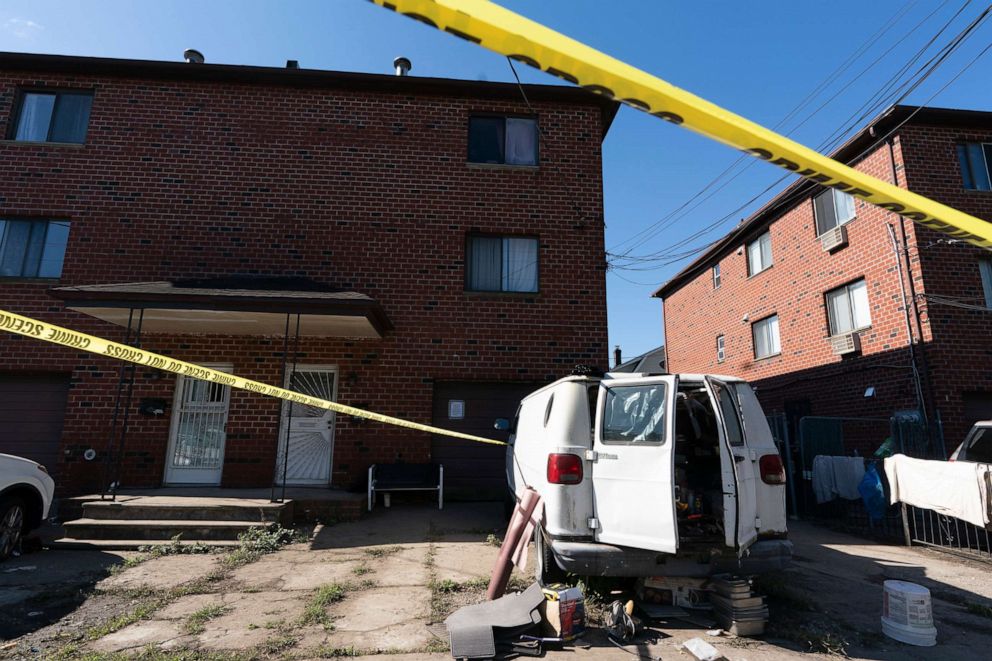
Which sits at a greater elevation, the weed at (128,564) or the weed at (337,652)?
the weed at (128,564)

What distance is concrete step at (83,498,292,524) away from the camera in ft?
23.1

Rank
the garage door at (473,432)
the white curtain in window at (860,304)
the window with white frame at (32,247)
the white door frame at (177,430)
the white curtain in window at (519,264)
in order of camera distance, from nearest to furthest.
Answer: the white door frame at (177,430), the garage door at (473,432), the window with white frame at (32,247), the white curtain in window at (519,264), the white curtain in window at (860,304)

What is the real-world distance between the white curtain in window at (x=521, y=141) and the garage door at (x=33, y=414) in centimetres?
986

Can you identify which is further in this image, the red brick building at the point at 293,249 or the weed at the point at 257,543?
the red brick building at the point at 293,249

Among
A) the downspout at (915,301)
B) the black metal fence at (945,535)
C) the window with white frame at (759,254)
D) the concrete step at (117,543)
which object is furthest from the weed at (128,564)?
the window with white frame at (759,254)

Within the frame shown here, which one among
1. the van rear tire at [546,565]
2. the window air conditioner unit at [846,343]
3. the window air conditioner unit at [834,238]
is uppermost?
the window air conditioner unit at [834,238]

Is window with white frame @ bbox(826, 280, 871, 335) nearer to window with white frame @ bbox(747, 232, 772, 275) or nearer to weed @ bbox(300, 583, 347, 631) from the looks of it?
window with white frame @ bbox(747, 232, 772, 275)

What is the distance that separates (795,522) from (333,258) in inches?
413

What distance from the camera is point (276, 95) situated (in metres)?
10.6

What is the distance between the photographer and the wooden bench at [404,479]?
341 inches

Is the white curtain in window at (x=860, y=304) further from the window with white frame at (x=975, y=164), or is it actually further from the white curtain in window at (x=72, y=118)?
the white curtain in window at (x=72, y=118)

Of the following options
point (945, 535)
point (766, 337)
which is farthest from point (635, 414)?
point (766, 337)

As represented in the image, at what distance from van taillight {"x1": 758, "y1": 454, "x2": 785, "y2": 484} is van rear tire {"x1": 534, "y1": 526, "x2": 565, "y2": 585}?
A: 1.99 m

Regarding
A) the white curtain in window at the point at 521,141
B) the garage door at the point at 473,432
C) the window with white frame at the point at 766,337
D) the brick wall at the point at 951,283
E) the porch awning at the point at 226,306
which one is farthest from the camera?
the window with white frame at the point at 766,337
